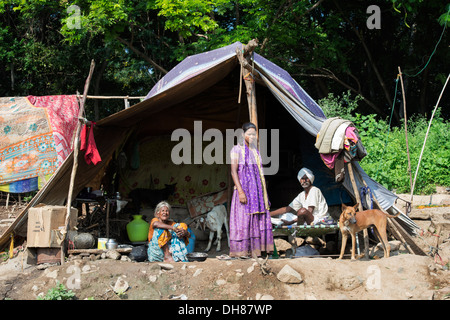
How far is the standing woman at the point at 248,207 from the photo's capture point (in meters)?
5.06

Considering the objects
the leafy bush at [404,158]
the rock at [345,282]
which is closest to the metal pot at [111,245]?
the rock at [345,282]

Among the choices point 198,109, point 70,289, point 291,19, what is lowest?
point 70,289

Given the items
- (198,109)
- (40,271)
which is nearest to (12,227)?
(40,271)

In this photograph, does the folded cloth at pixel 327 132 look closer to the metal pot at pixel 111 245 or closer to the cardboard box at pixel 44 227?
the metal pot at pixel 111 245

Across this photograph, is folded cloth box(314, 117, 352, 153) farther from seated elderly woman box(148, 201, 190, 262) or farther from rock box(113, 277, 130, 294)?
rock box(113, 277, 130, 294)

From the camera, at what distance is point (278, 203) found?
25.0 ft

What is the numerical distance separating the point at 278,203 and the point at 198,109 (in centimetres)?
191

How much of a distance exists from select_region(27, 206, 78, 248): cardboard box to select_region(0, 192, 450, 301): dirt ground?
0.38 m

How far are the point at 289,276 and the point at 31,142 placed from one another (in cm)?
469

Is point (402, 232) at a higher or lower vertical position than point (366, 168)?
lower

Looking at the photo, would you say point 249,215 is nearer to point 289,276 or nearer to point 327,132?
point 289,276

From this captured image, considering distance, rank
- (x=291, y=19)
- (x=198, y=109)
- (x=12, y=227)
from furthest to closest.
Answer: (x=291, y=19) < (x=198, y=109) < (x=12, y=227)

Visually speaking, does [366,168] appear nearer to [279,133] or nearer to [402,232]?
[279,133]

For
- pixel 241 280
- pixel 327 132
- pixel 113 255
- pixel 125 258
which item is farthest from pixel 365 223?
pixel 113 255
